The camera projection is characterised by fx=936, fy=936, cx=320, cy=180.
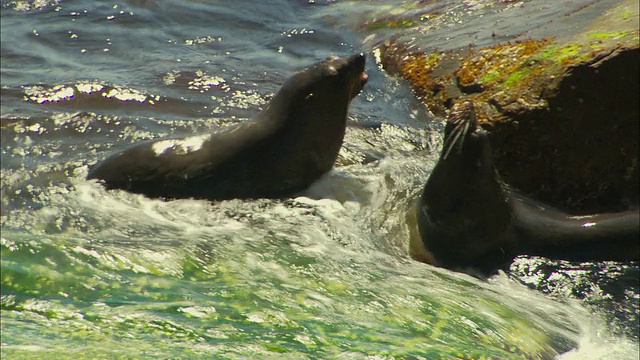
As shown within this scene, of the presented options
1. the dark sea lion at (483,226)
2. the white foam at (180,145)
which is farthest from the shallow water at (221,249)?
the white foam at (180,145)

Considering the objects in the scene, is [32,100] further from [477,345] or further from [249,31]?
[477,345]

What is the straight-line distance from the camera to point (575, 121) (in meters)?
6.85

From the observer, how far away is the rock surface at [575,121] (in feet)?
22.1

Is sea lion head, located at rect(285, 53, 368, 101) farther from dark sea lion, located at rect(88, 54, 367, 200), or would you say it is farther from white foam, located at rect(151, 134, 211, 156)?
white foam, located at rect(151, 134, 211, 156)

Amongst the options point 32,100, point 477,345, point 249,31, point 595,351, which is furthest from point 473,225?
point 249,31

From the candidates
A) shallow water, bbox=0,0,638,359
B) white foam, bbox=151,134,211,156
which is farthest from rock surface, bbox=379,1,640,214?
white foam, bbox=151,134,211,156

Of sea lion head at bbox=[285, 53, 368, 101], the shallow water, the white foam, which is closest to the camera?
the shallow water

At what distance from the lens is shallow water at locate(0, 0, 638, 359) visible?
13.1 ft

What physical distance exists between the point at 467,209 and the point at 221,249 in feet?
5.85

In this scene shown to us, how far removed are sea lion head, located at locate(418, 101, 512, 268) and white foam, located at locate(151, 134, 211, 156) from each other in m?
1.78

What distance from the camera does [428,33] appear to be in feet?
35.1

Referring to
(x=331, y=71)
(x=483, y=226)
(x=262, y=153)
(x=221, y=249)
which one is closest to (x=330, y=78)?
(x=331, y=71)

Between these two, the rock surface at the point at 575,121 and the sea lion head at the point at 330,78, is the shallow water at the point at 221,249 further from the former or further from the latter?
the rock surface at the point at 575,121

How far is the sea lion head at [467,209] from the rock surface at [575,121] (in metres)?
0.81
